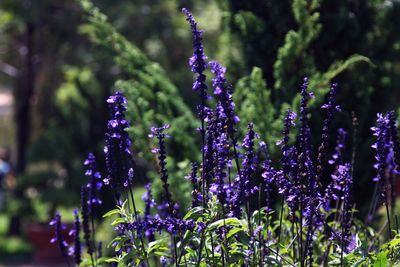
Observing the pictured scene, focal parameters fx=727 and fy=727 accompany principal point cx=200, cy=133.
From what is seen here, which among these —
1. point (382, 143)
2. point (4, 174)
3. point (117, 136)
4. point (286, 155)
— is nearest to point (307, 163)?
point (286, 155)

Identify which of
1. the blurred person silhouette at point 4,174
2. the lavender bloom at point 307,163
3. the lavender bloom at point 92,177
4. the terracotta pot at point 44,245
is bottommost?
the lavender bloom at point 307,163

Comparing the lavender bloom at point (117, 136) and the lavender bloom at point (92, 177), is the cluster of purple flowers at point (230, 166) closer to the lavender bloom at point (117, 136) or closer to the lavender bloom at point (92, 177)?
A: the lavender bloom at point (117, 136)

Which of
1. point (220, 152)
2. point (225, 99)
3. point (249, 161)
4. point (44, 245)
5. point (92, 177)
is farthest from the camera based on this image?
point (44, 245)

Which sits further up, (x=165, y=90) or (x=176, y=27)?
(x=176, y=27)

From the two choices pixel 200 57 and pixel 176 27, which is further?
pixel 176 27

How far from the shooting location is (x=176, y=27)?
43.2 ft

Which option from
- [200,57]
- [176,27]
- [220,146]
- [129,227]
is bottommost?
[129,227]

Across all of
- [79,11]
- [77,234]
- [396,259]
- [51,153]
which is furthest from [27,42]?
[396,259]

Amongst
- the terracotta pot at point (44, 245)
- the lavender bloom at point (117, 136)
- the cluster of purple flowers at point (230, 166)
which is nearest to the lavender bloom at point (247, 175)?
the cluster of purple flowers at point (230, 166)

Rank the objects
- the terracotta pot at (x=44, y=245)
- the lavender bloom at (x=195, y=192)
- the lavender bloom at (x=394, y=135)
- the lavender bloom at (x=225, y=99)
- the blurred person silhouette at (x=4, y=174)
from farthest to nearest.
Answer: the blurred person silhouette at (x=4, y=174) → the terracotta pot at (x=44, y=245) → the lavender bloom at (x=195, y=192) → the lavender bloom at (x=394, y=135) → the lavender bloom at (x=225, y=99)

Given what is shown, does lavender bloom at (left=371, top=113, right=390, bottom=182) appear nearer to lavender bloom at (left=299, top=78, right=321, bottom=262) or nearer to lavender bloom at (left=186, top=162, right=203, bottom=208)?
lavender bloom at (left=299, top=78, right=321, bottom=262)

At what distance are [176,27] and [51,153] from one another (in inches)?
129

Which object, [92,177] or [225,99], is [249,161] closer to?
[225,99]

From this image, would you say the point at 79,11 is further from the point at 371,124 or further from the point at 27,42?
the point at 371,124
